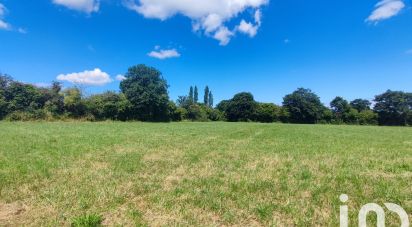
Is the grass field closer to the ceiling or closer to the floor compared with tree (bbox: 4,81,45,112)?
closer to the floor

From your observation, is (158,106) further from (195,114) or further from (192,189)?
(192,189)

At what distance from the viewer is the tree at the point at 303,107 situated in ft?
260

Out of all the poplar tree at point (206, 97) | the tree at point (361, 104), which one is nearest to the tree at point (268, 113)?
the tree at point (361, 104)

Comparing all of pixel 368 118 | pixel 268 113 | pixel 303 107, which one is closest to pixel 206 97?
pixel 268 113

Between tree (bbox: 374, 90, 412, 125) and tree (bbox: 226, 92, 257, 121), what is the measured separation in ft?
122

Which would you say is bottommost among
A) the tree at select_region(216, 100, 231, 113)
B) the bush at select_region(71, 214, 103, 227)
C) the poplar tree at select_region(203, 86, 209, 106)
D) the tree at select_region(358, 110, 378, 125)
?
the bush at select_region(71, 214, 103, 227)

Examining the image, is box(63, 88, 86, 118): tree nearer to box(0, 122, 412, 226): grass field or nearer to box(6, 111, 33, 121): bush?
box(6, 111, 33, 121): bush

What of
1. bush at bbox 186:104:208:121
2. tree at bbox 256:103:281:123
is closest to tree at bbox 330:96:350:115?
tree at bbox 256:103:281:123

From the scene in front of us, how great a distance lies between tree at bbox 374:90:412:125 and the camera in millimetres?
78125

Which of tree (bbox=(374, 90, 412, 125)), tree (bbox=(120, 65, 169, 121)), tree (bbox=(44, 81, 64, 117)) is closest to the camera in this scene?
tree (bbox=(44, 81, 64, 117))

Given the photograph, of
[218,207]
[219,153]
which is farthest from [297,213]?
[219,153]

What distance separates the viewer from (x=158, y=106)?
56.6 m

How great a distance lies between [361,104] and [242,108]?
38.9 m

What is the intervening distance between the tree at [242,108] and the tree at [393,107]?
37.1 m
